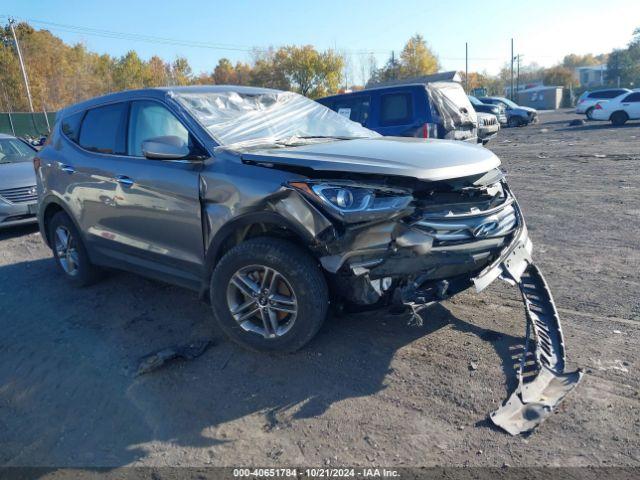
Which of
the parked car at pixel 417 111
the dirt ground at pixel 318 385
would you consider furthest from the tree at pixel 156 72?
the dirt ground at pixel 318 385

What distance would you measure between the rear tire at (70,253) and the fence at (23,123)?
112 feet

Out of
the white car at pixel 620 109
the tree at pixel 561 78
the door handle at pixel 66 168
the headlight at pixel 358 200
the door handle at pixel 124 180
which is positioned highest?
the tree at pixel 561 78

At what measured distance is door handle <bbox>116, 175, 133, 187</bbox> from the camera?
173 inches

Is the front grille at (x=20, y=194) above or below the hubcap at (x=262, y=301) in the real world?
above

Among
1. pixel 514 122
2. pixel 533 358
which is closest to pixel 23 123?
pixel 514 122

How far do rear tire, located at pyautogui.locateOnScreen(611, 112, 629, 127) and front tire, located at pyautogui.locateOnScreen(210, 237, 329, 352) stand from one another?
25452 millimetres

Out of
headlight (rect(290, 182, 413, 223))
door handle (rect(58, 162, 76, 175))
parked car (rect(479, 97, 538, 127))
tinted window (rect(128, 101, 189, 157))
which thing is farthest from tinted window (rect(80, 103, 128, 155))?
parked car (rect(479, 97, 538, 127))

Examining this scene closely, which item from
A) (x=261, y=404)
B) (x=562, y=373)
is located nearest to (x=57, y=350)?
(x=261, y=404)

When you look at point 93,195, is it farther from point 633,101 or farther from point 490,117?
point 633,101

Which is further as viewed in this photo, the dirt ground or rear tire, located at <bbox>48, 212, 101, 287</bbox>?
rear tire, located at <bbox>48, 212, 101, 287</bbox>

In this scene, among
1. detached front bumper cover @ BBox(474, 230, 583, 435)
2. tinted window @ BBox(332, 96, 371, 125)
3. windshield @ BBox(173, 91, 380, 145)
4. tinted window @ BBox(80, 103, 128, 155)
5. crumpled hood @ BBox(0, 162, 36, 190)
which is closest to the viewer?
detached front bumper cover @ BBox(474, 230, 583, 435)

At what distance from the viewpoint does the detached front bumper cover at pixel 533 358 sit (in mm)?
2887

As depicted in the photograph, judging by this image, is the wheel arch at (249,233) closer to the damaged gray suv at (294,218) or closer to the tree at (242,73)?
the damaged gray suv at (294,218)

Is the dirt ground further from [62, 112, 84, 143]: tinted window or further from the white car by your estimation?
the white car
